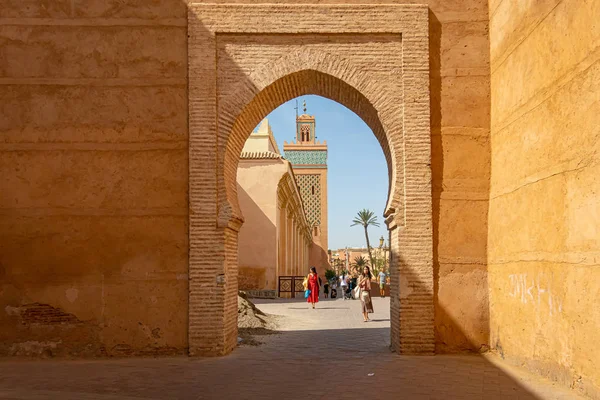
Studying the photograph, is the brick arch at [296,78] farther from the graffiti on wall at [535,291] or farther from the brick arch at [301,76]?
the graffiti on wall at [535,291]

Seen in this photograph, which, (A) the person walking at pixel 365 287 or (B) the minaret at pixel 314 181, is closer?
(A) the person walking at pixel 365 287

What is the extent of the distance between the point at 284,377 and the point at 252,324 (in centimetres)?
494

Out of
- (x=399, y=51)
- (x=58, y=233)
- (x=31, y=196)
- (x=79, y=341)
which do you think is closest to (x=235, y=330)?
(x=79, y=341)

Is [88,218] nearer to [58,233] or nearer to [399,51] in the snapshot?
[58,233]

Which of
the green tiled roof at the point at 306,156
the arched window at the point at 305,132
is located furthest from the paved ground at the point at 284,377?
the arched window at the point at 305,132

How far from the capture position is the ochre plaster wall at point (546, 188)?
5.27 m

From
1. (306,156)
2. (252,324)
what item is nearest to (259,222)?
(252,324)

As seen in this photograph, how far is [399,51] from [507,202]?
2.50m

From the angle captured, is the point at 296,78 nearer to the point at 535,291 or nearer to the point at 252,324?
the point at 535,291

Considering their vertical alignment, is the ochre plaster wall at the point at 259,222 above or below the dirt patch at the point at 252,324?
above

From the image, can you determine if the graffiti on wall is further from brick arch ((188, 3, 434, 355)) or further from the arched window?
the arched window

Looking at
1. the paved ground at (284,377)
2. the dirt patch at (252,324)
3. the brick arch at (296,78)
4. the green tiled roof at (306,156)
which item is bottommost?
the dirt patch at (252,324)

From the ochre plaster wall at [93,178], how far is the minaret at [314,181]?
36899 millimetres

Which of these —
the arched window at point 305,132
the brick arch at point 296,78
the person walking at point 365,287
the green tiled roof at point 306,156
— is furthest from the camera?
the arched window at point 305,132
